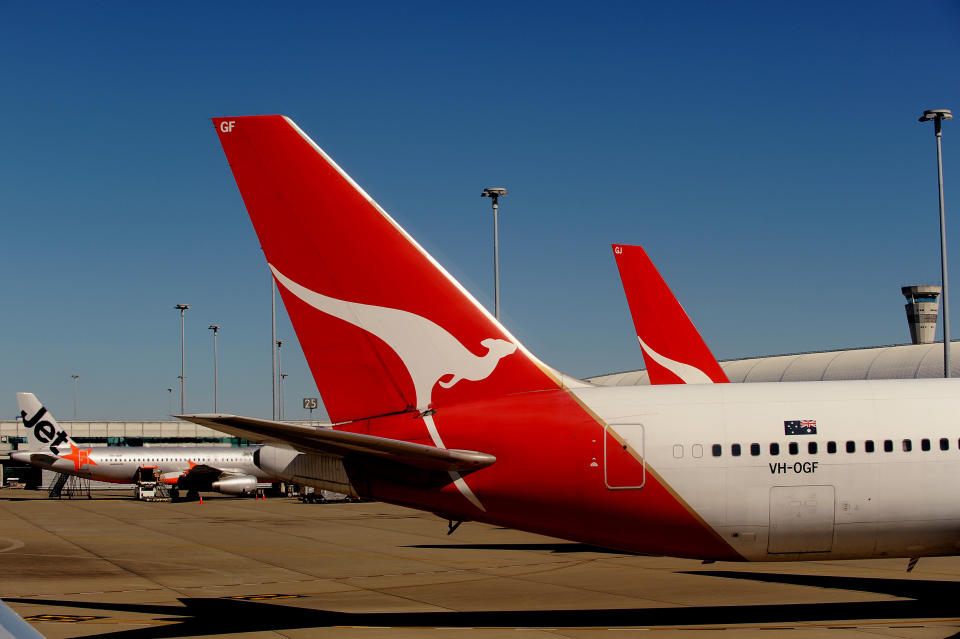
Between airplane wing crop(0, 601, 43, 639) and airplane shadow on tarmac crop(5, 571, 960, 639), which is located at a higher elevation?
airplane wing crop(0, 601, 43, 639)

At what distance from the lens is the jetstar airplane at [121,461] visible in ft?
221

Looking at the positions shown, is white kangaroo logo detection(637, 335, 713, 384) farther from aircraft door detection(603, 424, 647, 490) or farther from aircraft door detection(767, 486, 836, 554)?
aircraft door detection(603, 424, 647, 490)

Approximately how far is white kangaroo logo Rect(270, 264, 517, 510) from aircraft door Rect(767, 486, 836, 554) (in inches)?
203

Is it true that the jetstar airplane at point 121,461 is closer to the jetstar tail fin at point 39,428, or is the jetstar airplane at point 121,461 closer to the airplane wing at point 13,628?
the jetstar tail fin at point 39,428

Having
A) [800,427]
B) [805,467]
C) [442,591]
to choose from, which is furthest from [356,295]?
[442,591]

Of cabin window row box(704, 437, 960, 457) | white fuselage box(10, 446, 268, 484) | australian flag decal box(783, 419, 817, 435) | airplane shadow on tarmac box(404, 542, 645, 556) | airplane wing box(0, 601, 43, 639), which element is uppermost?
australian flag decal box(783, 419, 817, 435)

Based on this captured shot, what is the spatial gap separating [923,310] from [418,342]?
7297 cm

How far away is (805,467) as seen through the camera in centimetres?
1491

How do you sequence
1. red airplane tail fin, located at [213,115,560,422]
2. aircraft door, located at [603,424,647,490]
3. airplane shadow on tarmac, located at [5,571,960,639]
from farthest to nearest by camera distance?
airplane shadow on tarmac, located at [5,571,960,639] < red airplane tail fin, located at [213,115,560,422] < aircraft door, located at [603,424,647,490]

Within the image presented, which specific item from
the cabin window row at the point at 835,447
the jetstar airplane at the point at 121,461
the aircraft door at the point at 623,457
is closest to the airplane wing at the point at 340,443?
the aircraft door at the point at 623,457

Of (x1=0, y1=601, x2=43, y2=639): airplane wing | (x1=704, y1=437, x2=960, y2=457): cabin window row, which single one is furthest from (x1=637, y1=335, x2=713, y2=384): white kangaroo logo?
(x1=0, y1=601, x2=43, y2=639): airplane wing

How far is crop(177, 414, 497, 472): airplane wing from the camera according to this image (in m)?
11.5

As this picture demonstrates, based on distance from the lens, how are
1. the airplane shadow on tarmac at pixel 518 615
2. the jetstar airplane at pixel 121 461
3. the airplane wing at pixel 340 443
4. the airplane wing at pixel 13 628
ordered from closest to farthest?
the airplane wing at pixel 13 628 < the airplane wing at pixel 340 443 < the airplane shadow on tarmac at pixel 518 615 < the jetstar airplane at pixel 121 461

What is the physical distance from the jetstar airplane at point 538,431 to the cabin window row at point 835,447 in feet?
0.08
